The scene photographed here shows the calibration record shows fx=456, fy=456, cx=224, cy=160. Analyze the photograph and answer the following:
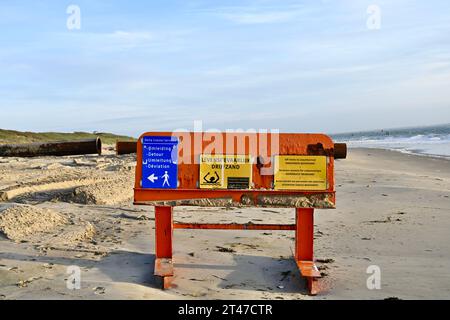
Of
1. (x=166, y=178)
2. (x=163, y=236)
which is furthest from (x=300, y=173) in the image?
(x=163, y=236)

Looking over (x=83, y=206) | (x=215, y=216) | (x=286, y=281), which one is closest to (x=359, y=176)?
(x=215, y=216)

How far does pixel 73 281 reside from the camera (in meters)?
3.82

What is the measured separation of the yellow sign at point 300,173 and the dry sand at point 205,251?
0.91m

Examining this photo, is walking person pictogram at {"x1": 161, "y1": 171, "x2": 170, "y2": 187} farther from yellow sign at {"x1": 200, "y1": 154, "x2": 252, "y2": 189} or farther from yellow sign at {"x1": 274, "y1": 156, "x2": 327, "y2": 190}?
yellow sign at {"x1": 274, "y1": 156, "x2": 327, "y2": 190}

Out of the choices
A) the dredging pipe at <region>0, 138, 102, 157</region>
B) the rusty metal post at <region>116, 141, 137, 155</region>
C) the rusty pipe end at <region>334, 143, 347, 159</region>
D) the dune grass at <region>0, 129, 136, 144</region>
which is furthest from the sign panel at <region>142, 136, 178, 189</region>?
the dune grass at <region>0, 129, 136, 144</region>

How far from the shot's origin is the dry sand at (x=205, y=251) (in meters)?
3.96

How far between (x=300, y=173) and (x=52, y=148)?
7.40 feet

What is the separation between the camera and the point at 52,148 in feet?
9.80

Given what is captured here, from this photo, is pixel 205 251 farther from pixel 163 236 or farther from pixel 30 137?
pixel 30 137

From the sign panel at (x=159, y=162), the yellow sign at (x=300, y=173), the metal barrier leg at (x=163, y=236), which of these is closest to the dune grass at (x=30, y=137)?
the metal barrier leg at (x=163, y=236)

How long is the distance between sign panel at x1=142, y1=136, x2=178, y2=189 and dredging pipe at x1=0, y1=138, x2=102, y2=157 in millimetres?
1202

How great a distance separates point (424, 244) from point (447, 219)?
5.98 feet

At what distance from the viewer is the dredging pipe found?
9.79 ft

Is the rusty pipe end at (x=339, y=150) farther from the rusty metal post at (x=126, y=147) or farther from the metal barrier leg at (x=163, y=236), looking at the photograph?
the rusty metal post at (x=126, y=147)
